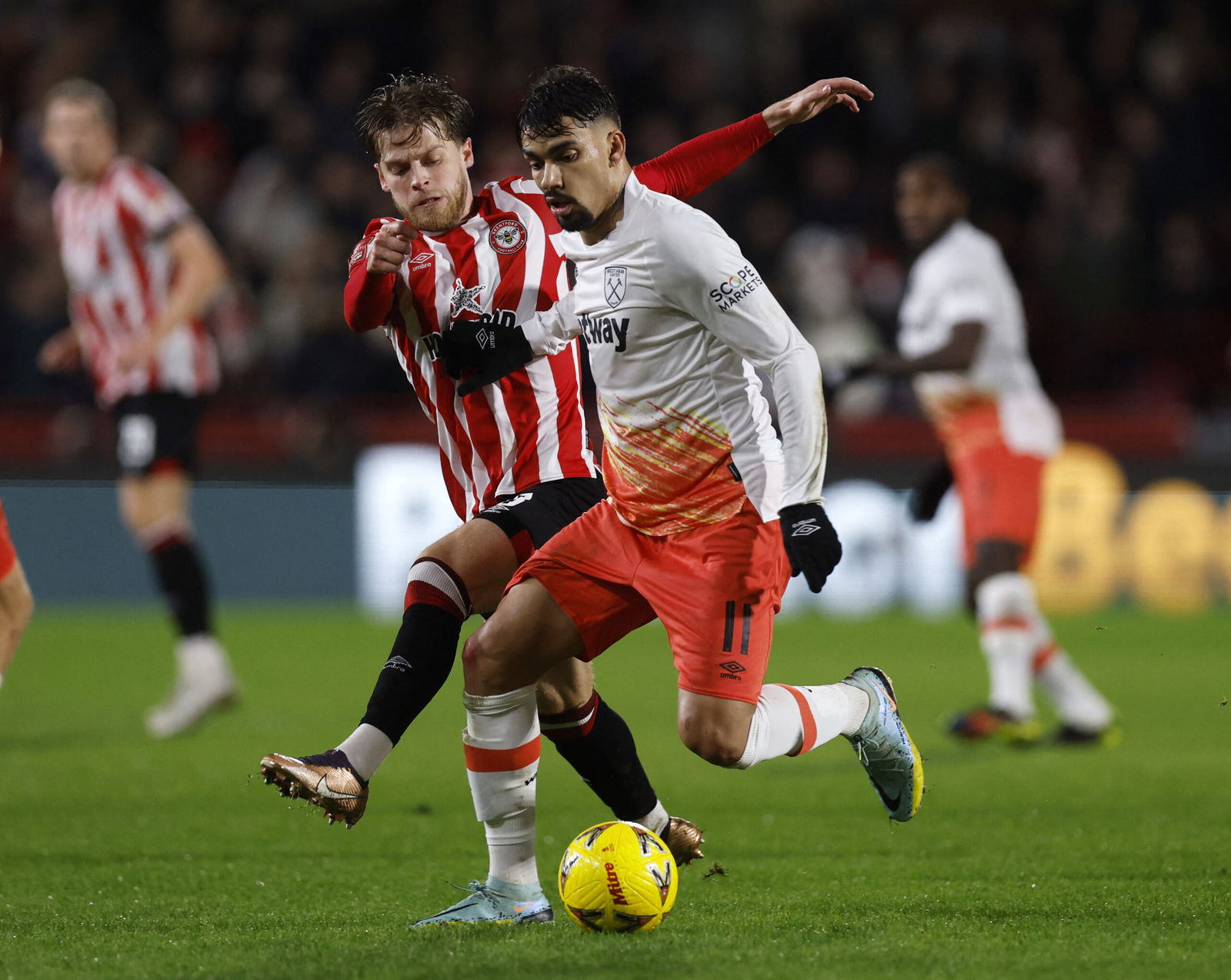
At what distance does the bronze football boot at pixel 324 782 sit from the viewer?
3.43 metres

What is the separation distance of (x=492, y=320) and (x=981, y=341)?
3276 mm

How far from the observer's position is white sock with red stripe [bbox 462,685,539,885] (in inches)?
150

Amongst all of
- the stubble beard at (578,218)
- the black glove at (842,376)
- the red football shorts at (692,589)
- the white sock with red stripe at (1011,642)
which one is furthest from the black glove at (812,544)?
the white sock with red stripe at (1011,642)

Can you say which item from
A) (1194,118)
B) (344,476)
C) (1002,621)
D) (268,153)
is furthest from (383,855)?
(1194,118)

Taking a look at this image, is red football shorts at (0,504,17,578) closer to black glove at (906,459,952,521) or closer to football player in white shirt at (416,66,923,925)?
football player in white shirt at (416,66,923,925)

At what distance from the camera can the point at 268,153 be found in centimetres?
1330

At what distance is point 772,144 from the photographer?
1420cm

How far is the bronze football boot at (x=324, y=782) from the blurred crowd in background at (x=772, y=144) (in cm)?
843

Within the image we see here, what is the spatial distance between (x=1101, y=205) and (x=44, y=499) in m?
8.55

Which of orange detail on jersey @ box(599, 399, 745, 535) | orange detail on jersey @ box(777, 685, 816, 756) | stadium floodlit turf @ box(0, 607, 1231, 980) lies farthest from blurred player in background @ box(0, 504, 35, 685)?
orange detail on jersey @ box(777, 685, 816, 756)

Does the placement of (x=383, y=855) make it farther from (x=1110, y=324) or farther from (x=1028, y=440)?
(x=1110, y=324)

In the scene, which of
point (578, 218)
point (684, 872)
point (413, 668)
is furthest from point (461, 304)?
point (684, 872)

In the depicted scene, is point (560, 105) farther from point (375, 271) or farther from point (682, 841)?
→ point (682, 841)

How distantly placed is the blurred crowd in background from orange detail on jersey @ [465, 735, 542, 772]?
826cm
